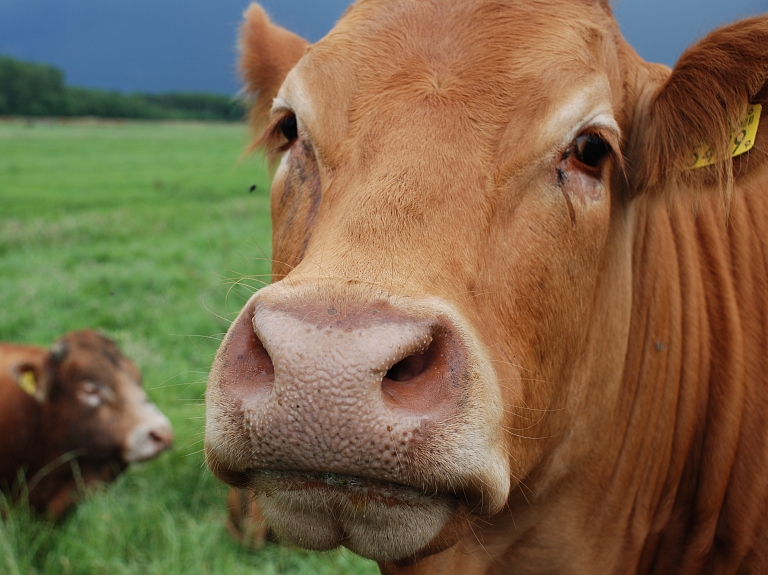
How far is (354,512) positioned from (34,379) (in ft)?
14.8

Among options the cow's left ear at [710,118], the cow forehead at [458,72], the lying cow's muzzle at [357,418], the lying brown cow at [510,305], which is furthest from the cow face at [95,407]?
the cow's left ear at [710,118]

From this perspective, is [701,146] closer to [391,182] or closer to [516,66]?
[516,66]

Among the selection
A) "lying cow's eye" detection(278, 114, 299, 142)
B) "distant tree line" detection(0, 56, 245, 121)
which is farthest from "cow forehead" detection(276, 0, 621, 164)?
"distant tree line" detection(0, 56, 245, 121)

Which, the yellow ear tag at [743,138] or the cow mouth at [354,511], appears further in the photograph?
the yellow ear tag at [743,138]

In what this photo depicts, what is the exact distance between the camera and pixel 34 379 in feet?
17.3

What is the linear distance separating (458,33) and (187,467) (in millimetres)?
3927

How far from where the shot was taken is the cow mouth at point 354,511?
157cm

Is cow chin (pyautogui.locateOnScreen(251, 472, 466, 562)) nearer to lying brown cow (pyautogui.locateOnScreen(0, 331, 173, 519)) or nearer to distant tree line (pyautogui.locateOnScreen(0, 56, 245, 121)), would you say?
lying brown cow (pyautogui.locateOnScreen(0, 331, 173, 519))

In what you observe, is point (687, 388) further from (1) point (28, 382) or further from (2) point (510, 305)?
(1) point (28, 382)

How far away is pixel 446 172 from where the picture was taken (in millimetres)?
1863

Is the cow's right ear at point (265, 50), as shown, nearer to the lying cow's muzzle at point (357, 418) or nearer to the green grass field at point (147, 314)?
the green grass field at point (147, 314)

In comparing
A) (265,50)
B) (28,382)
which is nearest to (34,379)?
(28,382)

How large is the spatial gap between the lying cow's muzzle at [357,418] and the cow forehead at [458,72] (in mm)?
678

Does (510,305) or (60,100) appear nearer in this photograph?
(510,305)
